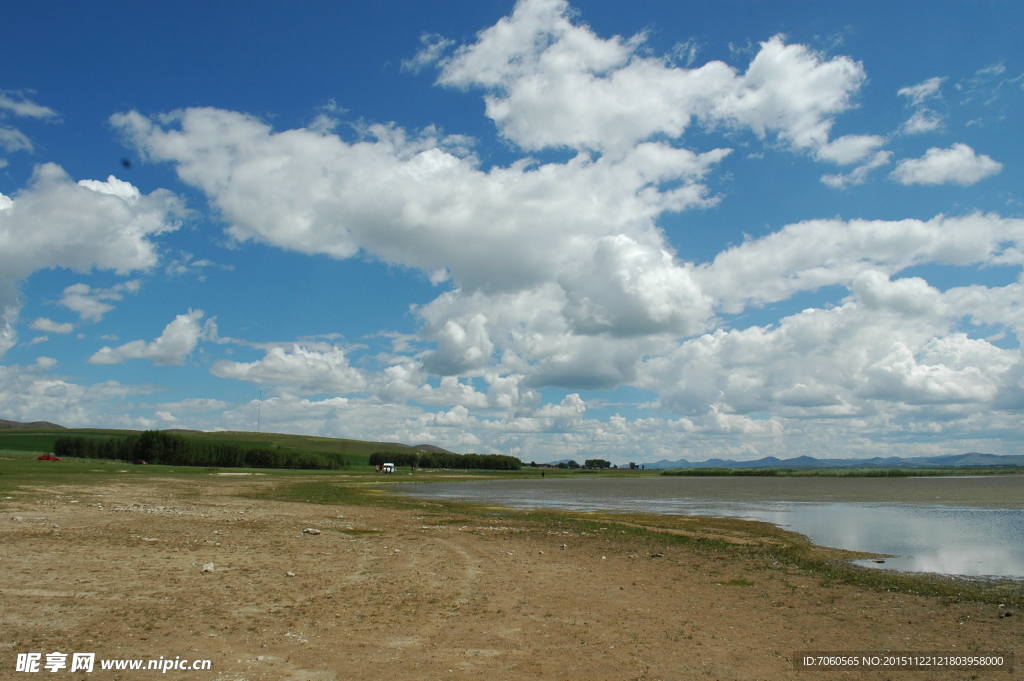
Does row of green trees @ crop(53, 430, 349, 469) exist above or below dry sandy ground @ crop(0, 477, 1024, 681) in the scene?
below

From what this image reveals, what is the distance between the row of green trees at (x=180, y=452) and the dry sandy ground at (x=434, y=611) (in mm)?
131608

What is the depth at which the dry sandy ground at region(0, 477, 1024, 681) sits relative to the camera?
9.84 m

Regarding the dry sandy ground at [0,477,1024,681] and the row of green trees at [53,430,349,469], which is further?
the row of green trees at [53,430,349,469]

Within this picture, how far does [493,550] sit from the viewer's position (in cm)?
2094

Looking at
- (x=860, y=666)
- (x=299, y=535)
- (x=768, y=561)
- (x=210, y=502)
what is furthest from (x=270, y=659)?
(x=210, y=502)

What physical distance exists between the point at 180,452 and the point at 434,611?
144956 mm

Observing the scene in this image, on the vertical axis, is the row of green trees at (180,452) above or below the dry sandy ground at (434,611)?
below

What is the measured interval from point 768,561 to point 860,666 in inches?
398

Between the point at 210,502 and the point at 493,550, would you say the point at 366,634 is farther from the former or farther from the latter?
the point at 210,502

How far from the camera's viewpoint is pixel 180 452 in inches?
5512

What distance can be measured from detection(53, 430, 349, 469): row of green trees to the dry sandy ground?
132 metres

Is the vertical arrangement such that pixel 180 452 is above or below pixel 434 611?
below

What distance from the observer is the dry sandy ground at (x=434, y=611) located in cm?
984

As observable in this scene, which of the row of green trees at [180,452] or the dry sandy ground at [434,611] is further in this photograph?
the row of green trees at [180,452]
